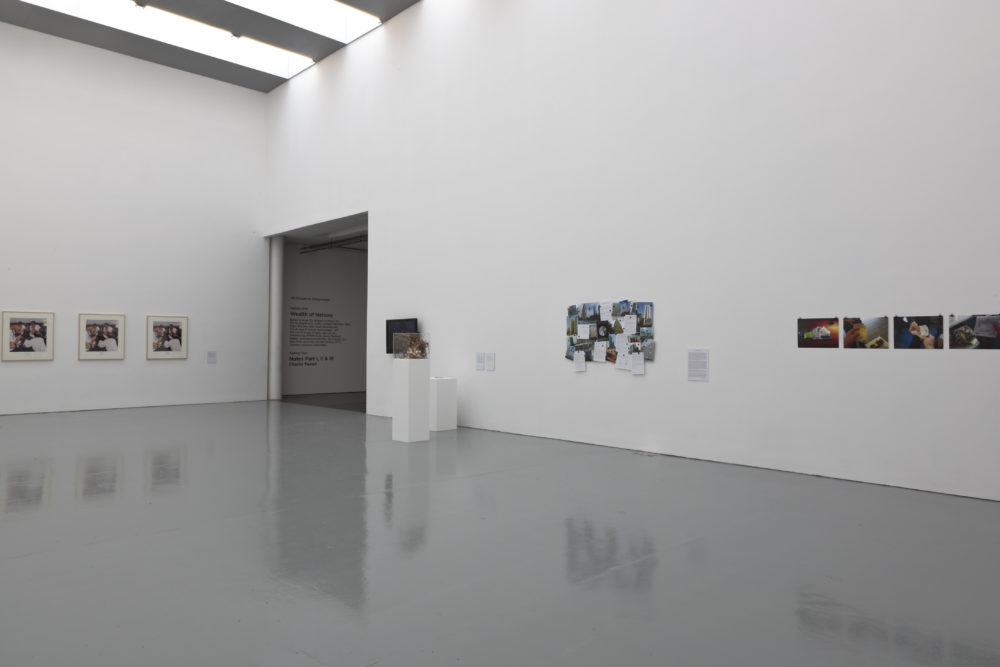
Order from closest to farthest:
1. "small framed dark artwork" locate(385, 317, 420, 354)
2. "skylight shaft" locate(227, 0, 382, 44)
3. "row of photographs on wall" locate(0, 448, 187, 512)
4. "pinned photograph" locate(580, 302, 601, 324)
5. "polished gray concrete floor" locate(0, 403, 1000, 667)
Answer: "polished gray concrete floor" locate(0, 403, 1000, 667), "row of photographs on wall" locate(0, 448, 187, 512), "pinned photograph" locate(580, 302, 601, 324), "small framed dark artwork" locate(385, 317, 420, 354), "skylight shaft" locate(227, 0, 382, 44)

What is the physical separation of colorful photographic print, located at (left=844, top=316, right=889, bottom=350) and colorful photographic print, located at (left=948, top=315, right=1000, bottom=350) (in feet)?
1.83

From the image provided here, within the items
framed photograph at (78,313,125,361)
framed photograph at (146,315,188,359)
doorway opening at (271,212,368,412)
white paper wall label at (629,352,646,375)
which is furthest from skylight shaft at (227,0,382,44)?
white paper wall label at (629,352,646,375)

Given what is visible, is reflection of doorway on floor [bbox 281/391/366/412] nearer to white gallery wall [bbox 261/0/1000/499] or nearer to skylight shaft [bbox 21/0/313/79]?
white gallery wall [bbox 261/0/1000/499]

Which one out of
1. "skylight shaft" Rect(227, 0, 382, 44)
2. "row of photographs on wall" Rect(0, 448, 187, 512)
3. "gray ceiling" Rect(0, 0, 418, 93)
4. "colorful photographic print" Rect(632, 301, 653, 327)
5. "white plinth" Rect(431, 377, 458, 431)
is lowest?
"row of photographs on wall" Rect(0, 448, 187, 512)

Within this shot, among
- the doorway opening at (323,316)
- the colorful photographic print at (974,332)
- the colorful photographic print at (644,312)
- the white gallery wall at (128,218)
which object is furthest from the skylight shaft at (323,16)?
the colorful photographic print at (974,332)

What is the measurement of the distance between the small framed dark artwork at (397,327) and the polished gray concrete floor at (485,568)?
5013mm

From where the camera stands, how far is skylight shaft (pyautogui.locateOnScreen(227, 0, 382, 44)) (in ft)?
42.4

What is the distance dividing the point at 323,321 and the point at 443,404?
9.46 metres

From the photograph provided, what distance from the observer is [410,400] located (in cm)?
912

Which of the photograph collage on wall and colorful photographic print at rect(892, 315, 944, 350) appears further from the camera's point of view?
the photograph collage on wall

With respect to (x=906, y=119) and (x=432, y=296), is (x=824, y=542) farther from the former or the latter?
(x=432, y=296)

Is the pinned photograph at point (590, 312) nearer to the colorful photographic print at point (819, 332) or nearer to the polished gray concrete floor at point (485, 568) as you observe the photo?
the polished gray concrete floor at point (485, 568)

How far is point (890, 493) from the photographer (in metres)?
6.17

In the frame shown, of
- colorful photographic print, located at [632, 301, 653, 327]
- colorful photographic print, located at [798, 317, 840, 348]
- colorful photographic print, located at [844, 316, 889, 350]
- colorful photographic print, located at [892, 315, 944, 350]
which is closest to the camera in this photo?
colorful photographic print, located at [892, 315, 944, 350]
